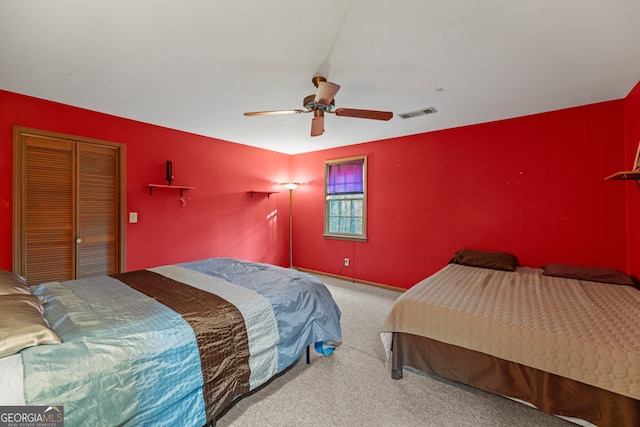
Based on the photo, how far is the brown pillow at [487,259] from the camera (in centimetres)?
325

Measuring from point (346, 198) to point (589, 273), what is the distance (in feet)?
10.6

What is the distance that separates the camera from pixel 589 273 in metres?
2.81

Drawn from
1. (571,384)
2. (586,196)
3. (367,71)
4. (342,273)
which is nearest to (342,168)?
(342,273)

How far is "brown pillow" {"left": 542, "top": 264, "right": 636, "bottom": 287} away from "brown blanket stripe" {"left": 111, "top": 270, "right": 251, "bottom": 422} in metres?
3.15

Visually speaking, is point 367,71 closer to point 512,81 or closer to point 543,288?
point 512,81

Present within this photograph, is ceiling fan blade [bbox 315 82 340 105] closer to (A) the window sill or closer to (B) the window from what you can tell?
(B) the window

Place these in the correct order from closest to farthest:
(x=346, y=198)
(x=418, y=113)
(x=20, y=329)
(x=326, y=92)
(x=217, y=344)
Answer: (x=20, y=329), (x=217, y=344), (x=326, y=92), (x=418, y=113), (x=346, y=198)

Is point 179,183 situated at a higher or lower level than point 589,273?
higher

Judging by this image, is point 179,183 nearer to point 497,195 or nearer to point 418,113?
point 418,113

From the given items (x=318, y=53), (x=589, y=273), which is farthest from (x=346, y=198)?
(x=589, y=273)

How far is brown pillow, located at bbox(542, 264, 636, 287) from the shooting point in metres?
2.65

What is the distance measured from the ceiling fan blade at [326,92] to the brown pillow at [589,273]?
9.50ft

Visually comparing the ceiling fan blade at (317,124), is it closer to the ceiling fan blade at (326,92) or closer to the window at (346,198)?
the ceiling fan blade at (326,92)

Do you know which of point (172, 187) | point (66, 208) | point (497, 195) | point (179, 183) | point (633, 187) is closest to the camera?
point (633, 187)
